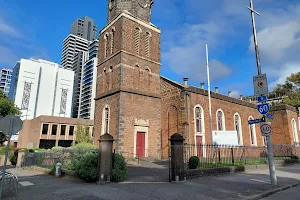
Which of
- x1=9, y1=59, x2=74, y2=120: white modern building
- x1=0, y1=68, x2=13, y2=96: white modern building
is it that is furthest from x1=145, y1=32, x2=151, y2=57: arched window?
x1=0, y1=68, x2=13, y2=96: white modern building

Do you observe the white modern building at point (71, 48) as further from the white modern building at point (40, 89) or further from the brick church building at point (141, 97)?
the brick church building at point (141, 97)

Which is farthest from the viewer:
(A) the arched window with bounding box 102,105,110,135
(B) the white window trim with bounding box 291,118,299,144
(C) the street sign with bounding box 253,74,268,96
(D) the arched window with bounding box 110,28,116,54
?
(B) the white window trim with bounding box 291,118,299,144

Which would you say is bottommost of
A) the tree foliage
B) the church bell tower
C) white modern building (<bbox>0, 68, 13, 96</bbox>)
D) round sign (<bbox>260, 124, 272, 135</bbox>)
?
round sign (<bbox>260, 124, 272, 135</bbox>)

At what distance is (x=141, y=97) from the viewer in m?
21.3

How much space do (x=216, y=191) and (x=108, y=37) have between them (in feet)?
67.7

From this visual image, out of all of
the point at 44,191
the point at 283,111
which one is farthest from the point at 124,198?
the point at 283,111

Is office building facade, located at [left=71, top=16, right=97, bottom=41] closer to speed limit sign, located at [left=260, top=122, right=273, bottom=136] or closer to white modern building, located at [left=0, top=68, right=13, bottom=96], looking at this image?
white modern building, located at [left=0, top=68, right=13, bottom=96]

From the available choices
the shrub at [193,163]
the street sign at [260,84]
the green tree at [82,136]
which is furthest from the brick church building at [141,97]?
the street sign at [260,84]

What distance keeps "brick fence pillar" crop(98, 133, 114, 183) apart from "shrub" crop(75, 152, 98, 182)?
1.14 ft

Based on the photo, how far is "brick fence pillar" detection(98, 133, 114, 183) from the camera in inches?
369

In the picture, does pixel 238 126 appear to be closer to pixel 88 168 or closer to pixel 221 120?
pixel 221 120

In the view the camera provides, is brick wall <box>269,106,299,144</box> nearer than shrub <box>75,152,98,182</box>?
No

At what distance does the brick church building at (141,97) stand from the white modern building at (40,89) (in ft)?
279

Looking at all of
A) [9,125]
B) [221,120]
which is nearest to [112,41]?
[221,120]
